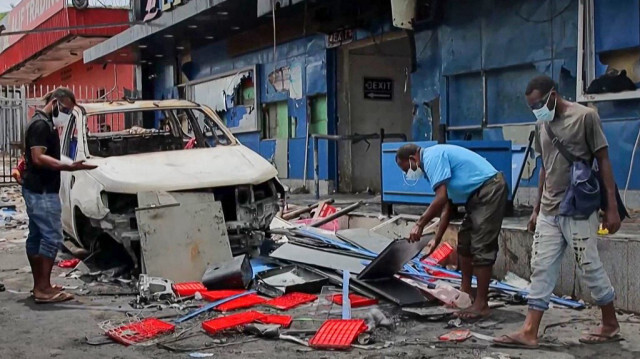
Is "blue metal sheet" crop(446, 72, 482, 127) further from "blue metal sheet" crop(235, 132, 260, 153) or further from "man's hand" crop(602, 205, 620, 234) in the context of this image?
Result: "blue metal sheet" crop(235, 132, 260, 153)

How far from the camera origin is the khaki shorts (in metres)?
5.83

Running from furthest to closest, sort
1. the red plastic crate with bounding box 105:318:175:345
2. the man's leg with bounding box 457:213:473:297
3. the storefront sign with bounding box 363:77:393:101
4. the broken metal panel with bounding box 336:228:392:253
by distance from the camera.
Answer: the storefront sign with bounding box 363:77:393:101 < the broken metal panel with bounding box 336:228:392:253 < the man's leg with bounding box 457:213:473:297 < the red plastic crate with bounding box 105:318:175:345

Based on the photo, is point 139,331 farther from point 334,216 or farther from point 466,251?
point 334,216

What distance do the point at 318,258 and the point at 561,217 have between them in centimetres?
304

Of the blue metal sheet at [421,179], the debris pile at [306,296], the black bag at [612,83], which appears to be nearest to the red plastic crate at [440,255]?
the debris pile at [306,296]

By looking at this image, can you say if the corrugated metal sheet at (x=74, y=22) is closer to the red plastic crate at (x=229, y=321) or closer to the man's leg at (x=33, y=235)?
the man's leg at (x=33, y=235)

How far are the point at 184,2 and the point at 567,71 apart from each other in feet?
30.6

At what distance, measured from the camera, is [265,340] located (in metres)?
5.32

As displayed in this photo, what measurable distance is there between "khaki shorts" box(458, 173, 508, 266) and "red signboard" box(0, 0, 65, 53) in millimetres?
22201

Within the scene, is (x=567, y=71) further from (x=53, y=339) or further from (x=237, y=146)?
(x=53, y=339)

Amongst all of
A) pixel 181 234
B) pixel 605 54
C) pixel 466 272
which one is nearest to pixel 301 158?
pixel 605 54

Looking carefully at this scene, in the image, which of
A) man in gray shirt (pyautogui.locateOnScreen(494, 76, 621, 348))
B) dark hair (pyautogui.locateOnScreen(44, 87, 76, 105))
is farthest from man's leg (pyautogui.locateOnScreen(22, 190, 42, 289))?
man in gray shirt (pyautogui.locateOnScreen(494, 76, 621, 348))

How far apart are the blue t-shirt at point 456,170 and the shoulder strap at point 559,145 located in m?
0.94

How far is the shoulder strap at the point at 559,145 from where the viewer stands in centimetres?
490
